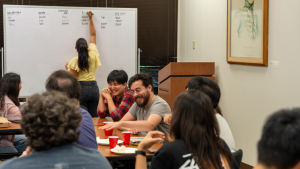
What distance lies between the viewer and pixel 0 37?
5539 millimetres

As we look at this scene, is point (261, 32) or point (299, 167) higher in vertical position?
point (261, 32)

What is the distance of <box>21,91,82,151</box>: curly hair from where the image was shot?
1060mm

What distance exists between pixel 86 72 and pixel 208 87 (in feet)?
9.52

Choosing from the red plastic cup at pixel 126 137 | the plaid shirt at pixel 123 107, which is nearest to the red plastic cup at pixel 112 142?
the red plastic cup at pixel 126 137

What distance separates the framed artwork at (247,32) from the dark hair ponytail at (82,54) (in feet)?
6.53

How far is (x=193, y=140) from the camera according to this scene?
1345 mm

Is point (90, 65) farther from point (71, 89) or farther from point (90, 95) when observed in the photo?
point (71, 89)

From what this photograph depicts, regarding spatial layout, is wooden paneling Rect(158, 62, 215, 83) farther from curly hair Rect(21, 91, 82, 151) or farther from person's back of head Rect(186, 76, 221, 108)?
curly hair Rect(21, 91, 82, 151)

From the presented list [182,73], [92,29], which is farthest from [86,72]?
[182,73]

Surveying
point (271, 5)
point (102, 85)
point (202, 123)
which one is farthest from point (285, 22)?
point (102, 85)

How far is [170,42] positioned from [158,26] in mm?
380

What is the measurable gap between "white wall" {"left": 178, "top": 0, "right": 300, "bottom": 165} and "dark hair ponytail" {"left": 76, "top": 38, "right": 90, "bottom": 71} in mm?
1788

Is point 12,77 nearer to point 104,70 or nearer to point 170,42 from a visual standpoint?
point 104,70

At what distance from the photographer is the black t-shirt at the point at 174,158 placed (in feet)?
4.32
